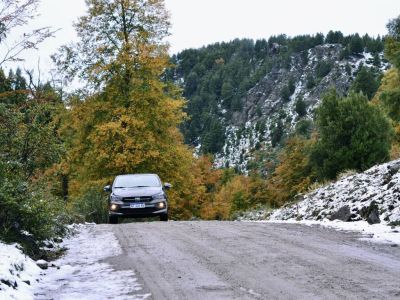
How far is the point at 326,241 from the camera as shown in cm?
868

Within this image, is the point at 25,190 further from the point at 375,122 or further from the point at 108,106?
the point at 375,122

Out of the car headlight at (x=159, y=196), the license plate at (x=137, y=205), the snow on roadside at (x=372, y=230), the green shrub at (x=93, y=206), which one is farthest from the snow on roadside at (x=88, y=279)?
the green shrub at (x=93, y=206)

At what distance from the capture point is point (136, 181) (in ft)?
52.1

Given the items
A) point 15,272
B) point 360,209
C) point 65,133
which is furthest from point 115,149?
point 15,272

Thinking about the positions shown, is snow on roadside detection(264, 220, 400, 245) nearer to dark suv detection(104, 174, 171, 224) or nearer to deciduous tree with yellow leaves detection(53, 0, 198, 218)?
dark suv detection(104, 174, 171, 224)

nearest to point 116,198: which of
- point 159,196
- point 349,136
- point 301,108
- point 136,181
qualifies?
point 136,181

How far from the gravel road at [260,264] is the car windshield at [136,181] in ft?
18.3

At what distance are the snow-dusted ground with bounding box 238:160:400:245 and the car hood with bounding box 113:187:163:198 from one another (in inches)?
181

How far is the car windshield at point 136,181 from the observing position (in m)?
15.6

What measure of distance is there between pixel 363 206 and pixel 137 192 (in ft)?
22.3

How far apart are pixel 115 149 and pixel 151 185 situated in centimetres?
687

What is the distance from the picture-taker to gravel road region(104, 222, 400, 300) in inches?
201

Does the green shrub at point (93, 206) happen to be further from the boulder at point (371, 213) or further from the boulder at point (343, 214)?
the boulder at point (371, 213)

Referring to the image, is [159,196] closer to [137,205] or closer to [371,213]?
[137,205]
